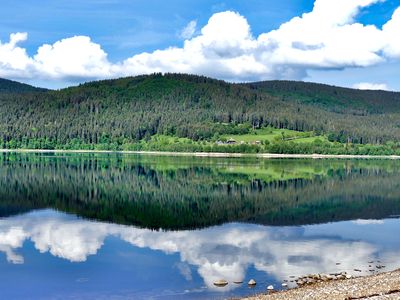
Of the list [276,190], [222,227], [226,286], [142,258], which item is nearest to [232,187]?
[276,190]

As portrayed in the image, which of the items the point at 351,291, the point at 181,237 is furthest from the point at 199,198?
Answer: the point at 351,291

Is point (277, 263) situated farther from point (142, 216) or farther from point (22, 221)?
point (22, 221)

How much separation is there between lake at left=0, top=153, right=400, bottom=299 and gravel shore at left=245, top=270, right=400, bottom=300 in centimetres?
269

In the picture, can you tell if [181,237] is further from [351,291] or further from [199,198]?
[199,198]

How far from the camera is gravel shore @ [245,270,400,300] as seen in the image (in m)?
25.4

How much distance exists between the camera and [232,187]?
90.4 m

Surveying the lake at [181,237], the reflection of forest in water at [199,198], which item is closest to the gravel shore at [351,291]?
the lake at [181,237]

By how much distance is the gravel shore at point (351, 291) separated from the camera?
25.4m

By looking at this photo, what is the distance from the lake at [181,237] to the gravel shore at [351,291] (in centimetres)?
269

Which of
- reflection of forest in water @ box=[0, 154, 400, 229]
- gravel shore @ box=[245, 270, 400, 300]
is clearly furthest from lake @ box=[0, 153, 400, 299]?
gravel shore @ box=[245, 270, 400, 300]

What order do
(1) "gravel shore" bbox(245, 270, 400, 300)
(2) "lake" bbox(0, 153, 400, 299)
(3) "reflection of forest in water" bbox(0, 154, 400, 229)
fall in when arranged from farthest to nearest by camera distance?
1. (3) "reflection of forest in water" bbox(0, 154, 400, 229)
2. (2) "lake" bbox(0, 153, 400, 299)
3. (1) "gravel shore" bbox(245, 270, 400, 300)

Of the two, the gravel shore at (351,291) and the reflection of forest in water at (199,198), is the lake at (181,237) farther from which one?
the gravel shore at (351,291)

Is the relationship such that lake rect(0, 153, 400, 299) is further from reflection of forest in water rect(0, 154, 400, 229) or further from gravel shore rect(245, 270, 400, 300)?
gravel shore rect(245, 270, 400, 300)

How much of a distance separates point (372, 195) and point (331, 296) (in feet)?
198
